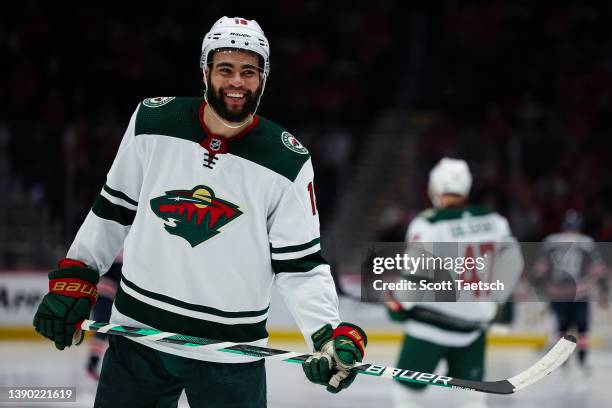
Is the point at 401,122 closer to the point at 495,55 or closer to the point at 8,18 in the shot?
the point at 495,55

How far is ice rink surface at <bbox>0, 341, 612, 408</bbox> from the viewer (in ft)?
17.9

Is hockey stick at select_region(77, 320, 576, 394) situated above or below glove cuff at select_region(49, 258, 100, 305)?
below

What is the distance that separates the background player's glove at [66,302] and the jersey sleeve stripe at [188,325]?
0.11 metres

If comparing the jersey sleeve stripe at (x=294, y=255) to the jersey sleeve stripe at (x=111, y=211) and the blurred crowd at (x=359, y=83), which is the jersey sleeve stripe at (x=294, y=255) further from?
the blurred crowd at (x=359, y=83)

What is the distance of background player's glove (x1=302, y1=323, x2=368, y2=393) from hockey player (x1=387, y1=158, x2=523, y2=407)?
1.92 meters

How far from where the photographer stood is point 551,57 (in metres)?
11.0

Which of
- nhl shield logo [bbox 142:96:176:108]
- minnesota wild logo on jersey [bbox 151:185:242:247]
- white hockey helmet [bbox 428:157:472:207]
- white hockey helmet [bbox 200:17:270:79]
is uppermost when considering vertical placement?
white hockey helmet [bbox 200:17:270:79]

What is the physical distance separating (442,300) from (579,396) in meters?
2.05

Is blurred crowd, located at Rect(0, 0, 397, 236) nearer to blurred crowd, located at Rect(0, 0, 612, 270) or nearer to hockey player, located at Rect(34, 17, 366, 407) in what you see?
blurred crowd, located at Rect(0, 0, 612, 270)

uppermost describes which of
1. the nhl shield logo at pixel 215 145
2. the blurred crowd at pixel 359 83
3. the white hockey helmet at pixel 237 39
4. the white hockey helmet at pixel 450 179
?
the blurred crowd at pixel 359 83

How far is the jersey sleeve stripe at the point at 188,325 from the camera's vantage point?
234 cm

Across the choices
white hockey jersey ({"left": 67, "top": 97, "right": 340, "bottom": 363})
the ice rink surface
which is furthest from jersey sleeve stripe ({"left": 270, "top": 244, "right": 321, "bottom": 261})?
the ice rink surface

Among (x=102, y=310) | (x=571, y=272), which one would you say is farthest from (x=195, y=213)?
(x=571, y=272)

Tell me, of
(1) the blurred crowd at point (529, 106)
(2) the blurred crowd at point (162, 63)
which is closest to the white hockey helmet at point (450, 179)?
(1) the blurred crowd at point (529, 106)
